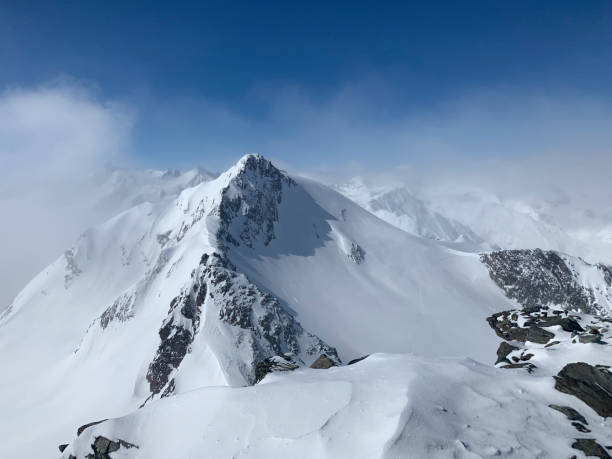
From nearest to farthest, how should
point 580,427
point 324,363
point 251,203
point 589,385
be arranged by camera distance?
1. point 580,427
2. point 589,385
3. point 324,363
4. point 251,203

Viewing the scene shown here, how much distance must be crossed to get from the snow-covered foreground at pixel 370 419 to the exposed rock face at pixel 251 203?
87.0 meters

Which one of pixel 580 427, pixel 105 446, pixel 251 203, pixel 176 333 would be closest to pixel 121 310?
pixel 176 333

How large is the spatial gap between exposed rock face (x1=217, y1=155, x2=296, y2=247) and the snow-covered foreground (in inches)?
3425

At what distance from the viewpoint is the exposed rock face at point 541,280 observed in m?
128

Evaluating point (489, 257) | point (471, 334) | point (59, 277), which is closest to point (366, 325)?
point (471, 334)

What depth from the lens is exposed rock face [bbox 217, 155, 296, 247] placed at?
12094cm

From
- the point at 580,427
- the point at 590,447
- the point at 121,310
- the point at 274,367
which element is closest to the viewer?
the point at 590,447

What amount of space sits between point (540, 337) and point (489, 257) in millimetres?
122861

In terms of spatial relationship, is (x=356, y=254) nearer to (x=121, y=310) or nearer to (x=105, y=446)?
(x=121, y=310)

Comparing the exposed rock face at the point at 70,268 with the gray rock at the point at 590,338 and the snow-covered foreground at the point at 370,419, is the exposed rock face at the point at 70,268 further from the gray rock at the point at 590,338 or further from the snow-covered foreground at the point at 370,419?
the gray rock at the point at 590,338

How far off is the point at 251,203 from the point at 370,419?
11773cm

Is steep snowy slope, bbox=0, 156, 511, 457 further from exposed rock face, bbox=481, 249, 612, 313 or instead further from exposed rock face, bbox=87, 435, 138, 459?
exposed rock face, bbox=87, 435, 138, 459

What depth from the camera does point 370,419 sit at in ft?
63.8

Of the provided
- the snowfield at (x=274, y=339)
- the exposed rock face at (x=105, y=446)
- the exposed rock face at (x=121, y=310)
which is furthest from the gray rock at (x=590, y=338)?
the exposed rock face at (x=121, y=310)
